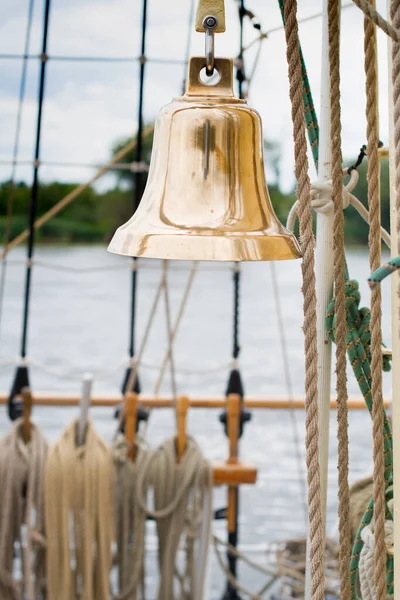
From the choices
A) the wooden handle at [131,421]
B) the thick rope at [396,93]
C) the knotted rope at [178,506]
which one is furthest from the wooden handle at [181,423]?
the thick rope at [396,93]

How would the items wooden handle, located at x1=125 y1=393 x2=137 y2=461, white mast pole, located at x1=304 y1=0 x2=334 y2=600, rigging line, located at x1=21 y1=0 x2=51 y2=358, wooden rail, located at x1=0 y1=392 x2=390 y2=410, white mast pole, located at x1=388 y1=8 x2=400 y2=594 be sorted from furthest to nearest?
rigging line, located at x1=21 y1=0 x2=51 y2=358 → wooden rail, located at x1=0 y1=392 x2=390 y2=410 → wooden handle, located at x1=125 y1=393 x2=137 y2=461 → white mast pole, located at x1=304 y1=0 x2=334 y2=600 → white mast pole, located at x1=388 y1=8 x2=400 y2=594

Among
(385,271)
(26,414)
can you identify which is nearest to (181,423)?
(26,414)

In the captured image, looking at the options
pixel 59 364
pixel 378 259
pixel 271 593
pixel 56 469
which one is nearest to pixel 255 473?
pixel 56 469

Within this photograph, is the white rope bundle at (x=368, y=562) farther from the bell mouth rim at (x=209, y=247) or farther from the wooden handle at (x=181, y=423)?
the wooden handle at (x=181, y=423)

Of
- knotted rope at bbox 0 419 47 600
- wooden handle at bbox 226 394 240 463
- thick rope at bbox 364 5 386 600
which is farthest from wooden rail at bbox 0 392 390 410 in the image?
thick rope at bbox 364 5 386 600

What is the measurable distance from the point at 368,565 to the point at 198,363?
18.3 feet

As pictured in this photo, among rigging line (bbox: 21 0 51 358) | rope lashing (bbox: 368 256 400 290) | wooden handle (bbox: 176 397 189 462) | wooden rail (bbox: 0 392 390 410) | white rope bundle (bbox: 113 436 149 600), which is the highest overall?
rigging line (bbox: 21 0 51 358)

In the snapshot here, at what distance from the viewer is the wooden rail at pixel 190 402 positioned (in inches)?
83.7

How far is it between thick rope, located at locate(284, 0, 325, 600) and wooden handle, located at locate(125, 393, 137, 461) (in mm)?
1314

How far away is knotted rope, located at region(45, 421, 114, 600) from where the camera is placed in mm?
1853

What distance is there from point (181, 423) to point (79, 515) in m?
0.33

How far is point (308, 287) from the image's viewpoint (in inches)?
25.7

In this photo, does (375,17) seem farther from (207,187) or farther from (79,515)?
(79,515)

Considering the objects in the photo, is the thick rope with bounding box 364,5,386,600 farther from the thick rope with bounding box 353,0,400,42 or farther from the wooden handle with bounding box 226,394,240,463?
the wooden handle with bounding box 226,394,240,463
